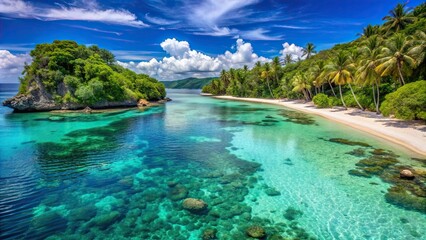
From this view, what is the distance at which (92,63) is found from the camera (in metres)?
50.4

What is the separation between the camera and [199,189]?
11906 millimetres

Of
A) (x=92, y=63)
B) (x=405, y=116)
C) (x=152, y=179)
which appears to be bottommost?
(x=152, y=179)

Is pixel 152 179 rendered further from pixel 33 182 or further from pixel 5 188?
pixel 5 188

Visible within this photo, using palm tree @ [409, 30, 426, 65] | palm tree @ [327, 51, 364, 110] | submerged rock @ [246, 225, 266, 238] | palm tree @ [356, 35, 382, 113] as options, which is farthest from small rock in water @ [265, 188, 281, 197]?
palm tree @ [327, 51, 364, 110]

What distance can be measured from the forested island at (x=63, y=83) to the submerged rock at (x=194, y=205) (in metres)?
43.2

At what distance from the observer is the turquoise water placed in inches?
333

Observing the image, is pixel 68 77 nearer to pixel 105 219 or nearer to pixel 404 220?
pixel 105 219

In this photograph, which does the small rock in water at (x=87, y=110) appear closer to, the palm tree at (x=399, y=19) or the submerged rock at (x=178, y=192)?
the submerged rock at (x=178, y=192)

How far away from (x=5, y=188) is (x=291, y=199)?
49.0ft

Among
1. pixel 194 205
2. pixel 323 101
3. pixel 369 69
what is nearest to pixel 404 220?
pixel 194 205

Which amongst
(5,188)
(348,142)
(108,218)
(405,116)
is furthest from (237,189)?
(405,116)

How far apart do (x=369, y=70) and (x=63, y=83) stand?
54.0m

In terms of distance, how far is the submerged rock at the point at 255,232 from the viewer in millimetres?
8000

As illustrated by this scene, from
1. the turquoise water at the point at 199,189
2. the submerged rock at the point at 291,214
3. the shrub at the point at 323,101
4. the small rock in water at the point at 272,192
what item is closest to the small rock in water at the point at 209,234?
the turquoise water at the point at 199,189
